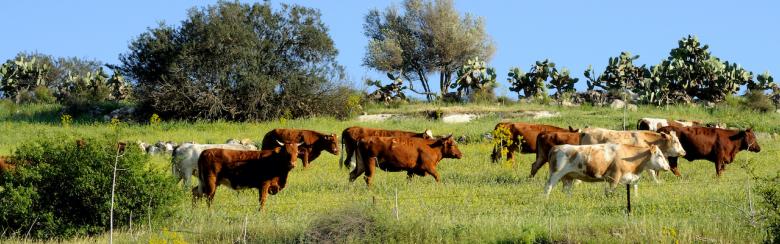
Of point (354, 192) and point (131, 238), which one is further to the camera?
point (354, 192)

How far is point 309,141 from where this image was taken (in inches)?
1357

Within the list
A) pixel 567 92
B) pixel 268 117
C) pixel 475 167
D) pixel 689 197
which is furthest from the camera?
pixel 567 92

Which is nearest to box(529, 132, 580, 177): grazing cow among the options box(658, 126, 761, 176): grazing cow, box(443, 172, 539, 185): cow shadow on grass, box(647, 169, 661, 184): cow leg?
box(443, 172, 539, 185): cow shadow on grass

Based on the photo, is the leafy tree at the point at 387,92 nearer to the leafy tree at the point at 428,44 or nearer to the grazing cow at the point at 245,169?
the leafy tree at the point at 428,44

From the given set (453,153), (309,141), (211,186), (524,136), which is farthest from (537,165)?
(309,141)

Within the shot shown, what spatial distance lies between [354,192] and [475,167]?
614 cm

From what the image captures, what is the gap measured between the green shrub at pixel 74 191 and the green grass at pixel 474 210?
1.66 ft

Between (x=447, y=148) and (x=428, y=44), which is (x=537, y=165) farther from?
(x=428, y=44)

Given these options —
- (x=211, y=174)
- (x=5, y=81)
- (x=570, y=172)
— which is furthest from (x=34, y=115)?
(x=570, y=172)

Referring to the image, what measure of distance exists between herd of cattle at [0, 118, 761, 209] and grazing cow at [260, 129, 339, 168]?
1.1 inches

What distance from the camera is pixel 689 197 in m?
23.2

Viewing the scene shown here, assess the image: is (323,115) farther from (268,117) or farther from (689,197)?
(689,197)

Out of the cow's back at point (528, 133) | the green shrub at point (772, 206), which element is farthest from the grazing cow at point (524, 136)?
the green shrub at point (772, 206)

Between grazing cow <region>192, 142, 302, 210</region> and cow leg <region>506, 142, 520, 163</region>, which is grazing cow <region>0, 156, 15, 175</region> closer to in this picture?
grazing cow <region>192, 142, 302, 210</region>
